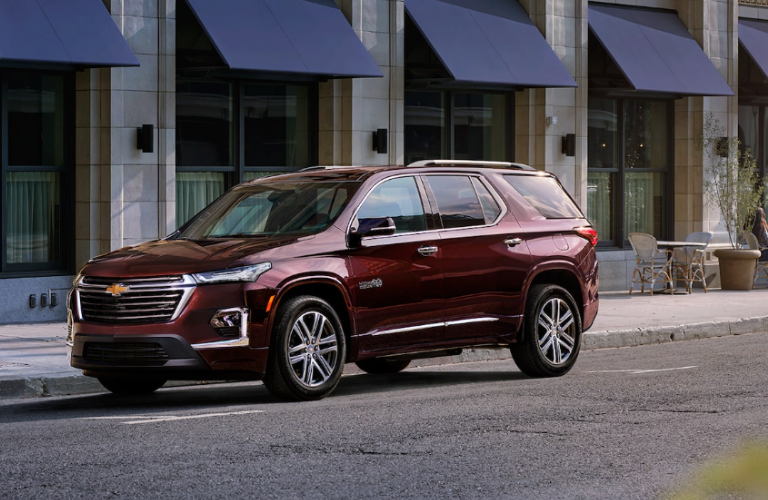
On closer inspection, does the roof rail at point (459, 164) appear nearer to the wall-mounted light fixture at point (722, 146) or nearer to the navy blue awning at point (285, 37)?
the navy blue awning at point (285, 37)

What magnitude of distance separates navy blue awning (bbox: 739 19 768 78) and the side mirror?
1556 centimetres

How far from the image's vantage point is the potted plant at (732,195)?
838 inches

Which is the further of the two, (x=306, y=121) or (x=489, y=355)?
(x=306, y=121)

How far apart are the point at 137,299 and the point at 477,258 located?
2929mm

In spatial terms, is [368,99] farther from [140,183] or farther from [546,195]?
[546,195]

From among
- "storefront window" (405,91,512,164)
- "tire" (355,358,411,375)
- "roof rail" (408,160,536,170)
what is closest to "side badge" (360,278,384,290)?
"roof rail" (408,160,536,170)

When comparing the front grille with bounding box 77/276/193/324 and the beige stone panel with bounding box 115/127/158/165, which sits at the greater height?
the beige stone panel with bounding box 115/127/158/165

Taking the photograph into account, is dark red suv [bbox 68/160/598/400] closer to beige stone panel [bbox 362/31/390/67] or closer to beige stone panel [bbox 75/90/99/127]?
beige stone panel [bbox 75/90/99/127]

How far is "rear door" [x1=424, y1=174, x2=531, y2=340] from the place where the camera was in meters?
9.44

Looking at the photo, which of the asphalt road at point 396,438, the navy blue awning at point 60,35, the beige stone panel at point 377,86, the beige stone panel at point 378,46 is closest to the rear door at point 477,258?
the asphalt road at point 396,438

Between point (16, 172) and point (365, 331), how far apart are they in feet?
24.8

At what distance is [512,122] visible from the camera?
19.8 metres

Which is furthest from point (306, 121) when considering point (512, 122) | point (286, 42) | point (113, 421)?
point (113, 421)

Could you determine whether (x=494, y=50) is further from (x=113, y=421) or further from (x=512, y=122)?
(x=113, y=421)
